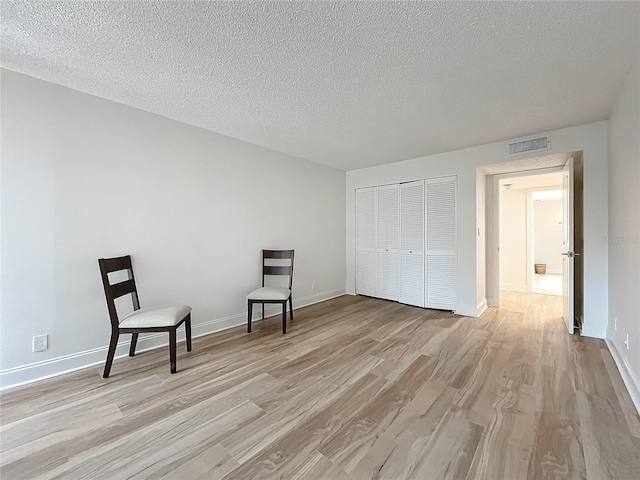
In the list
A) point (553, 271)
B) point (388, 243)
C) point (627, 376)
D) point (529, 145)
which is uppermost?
point (529, 145)

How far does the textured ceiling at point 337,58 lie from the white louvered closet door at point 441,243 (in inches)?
47.9

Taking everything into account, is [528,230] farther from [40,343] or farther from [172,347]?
[40,343]

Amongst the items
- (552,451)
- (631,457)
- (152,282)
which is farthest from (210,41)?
(631,457)

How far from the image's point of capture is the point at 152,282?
2754mm

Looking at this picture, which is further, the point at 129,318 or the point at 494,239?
the point at 494,239

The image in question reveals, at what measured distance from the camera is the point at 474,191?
3.72 m

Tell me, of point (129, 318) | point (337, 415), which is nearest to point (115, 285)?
point (129, 318)

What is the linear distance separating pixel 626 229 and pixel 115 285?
4.23 meters

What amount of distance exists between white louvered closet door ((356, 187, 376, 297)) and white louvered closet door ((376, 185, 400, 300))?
0.36 feet

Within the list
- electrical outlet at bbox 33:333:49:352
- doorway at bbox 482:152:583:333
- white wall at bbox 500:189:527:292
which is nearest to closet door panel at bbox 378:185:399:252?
doorway at bbox 482:152:583:333

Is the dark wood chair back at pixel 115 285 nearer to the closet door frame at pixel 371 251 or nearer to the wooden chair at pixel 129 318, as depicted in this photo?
the wooden chair at pixel 129 318

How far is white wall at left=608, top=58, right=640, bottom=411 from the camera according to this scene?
6.23 feet

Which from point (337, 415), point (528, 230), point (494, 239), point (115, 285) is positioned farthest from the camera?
point (528, 230)

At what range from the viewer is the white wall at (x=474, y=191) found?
2936 mm
